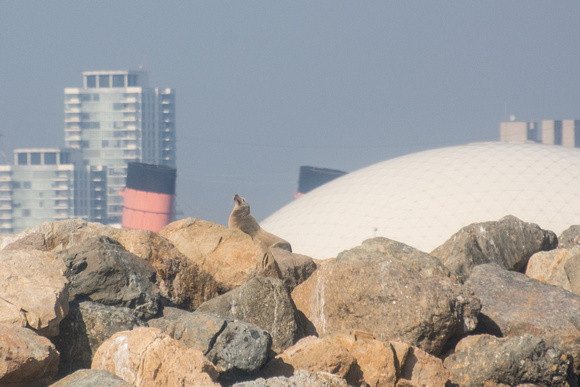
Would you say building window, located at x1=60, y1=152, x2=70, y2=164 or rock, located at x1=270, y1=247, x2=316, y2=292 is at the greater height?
rock, located at x1=270, y1=247, x2=316, y2=292

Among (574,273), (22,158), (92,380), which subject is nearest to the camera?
(92,380)

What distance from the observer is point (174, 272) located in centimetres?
837

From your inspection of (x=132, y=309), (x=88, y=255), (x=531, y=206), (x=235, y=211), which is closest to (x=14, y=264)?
(x=88, y=255)

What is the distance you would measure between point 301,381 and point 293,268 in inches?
158

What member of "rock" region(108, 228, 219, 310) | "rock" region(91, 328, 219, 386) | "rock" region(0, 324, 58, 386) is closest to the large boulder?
"rock" region(91, 328, 219, 386)

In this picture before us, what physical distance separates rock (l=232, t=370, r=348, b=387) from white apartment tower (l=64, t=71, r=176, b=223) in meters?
183

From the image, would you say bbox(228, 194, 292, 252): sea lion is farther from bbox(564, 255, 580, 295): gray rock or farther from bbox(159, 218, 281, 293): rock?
bbox(564, 255, 580, 295): gray rock

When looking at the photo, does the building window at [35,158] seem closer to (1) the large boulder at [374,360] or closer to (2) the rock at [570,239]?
(2) the rock at [570,239]

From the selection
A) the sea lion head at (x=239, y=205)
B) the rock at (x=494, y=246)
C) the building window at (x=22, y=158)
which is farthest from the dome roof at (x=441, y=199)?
the building window at (x=22, y=158)

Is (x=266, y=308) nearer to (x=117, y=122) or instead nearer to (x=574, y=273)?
(x=574, y=273)

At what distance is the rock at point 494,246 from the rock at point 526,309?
3.31 feet

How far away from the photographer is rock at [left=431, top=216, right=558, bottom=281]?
10602mm

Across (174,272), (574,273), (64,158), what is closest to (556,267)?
(574,273)

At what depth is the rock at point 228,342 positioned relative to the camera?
6.52m
